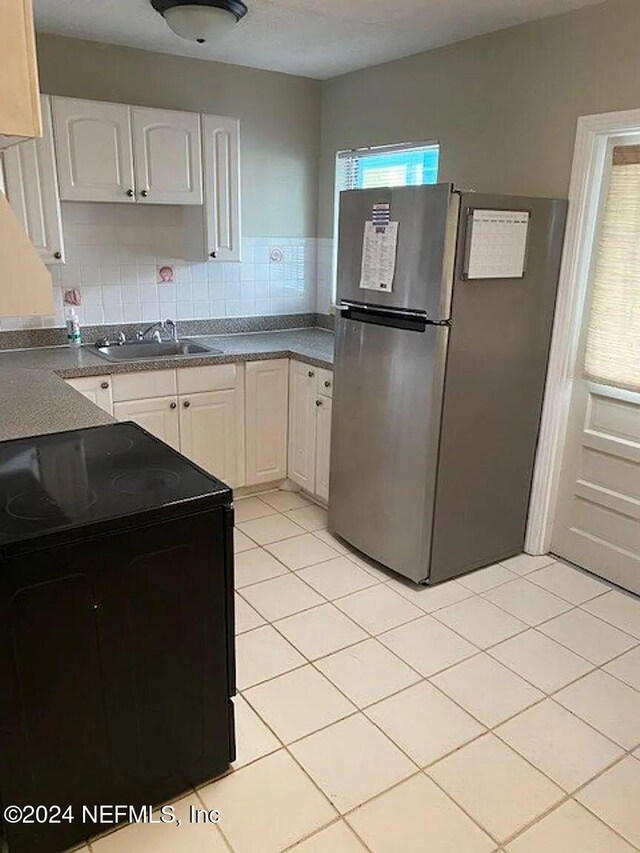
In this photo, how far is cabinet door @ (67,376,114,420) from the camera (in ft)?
10.1

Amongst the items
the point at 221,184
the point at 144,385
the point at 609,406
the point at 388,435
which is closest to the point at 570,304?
the point at 609,406

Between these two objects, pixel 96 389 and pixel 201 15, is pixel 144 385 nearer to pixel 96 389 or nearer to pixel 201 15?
pixel 96 389

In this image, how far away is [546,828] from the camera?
1.77 metres

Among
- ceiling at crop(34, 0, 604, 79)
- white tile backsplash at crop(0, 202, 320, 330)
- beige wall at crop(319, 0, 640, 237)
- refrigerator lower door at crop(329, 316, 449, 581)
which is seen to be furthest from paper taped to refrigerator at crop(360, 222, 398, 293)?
white tile backsplash at crop(0, 202, 320, 330)

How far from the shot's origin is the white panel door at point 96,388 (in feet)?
10.1

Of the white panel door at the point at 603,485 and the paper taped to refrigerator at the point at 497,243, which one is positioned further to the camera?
the white panel door at the point at 603,485

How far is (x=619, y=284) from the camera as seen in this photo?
278 centimetres

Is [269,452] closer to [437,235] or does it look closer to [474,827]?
[437,235]

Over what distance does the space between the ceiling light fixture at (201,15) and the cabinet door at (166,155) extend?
2.06 ft

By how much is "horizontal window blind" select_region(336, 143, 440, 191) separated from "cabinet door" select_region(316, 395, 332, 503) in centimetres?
121

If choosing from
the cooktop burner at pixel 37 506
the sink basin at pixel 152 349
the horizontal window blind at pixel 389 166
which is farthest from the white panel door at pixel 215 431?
the cooktop burner at pixel 37 506

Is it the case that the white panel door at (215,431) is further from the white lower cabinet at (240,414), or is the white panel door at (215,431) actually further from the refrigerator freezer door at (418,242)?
the refrigerator freezer door at (418,242)

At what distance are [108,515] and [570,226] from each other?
2296mm

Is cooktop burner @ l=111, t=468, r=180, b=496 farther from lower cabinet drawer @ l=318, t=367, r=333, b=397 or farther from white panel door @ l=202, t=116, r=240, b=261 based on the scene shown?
white panel door @ l=202, t=116, r=240, b=261
